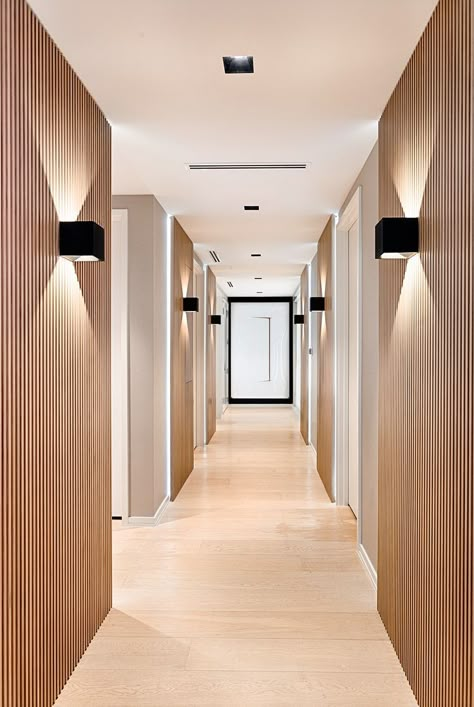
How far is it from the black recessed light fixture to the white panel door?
13.0m

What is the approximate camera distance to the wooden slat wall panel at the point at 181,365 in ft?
19.3

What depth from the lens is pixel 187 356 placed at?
6906 mm

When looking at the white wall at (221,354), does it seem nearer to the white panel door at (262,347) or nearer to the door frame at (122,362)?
the white panel door at (262,347)

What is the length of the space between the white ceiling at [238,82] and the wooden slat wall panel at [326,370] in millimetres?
1326

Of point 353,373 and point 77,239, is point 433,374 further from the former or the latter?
point 353,373

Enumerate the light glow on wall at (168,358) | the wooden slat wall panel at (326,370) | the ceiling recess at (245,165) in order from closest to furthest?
the ceiling recess at (245,165) < the light glow on wall at (168,358) < the wooden slat wall panel at (326,370)

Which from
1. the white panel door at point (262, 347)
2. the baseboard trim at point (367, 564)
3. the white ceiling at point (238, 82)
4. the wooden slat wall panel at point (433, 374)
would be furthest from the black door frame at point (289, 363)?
the wooden slat wall panel at point (433, 374)

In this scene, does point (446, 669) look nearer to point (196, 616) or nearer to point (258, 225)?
point (196, 616)

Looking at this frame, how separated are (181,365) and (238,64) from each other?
12.8 ft

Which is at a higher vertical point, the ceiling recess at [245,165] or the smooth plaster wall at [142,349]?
the ceiling recess at [245,165]

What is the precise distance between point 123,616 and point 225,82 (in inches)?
106

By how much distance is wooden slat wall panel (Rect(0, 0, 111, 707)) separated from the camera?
6.71ft

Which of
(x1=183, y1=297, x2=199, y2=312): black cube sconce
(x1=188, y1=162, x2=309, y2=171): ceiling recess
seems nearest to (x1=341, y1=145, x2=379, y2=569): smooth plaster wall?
(x1=188, y1=162, x2=309, y2=171): ceiling recess

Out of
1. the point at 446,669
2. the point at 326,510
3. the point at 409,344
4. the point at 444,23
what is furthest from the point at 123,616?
the point at 444,23
